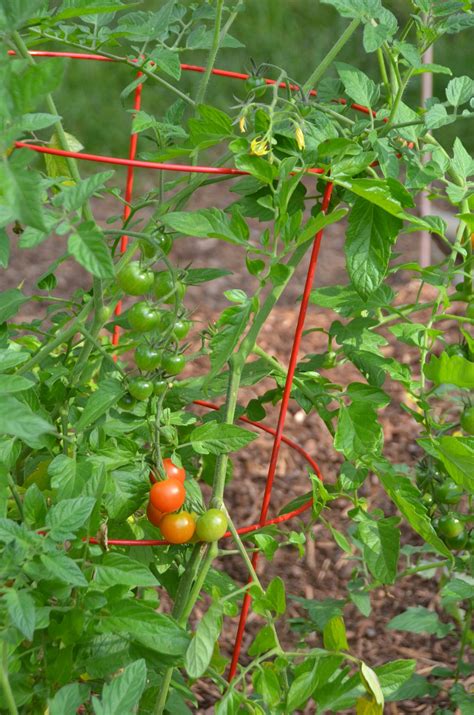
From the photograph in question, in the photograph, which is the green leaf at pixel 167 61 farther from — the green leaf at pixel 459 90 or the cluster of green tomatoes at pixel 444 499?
the cluster of green tomatoes at pixel 444 499

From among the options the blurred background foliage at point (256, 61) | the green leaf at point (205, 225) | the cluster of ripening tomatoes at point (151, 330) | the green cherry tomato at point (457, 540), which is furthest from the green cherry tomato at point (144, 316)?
the blurred background foliage at point (256, 61)

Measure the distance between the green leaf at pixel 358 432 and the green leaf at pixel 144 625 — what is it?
34 centimetres

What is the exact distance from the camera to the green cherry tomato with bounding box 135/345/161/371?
130 centimetres

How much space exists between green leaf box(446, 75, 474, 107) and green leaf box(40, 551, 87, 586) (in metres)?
0.82

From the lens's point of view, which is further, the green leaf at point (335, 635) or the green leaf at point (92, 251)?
the green leaf at point (335, 635)

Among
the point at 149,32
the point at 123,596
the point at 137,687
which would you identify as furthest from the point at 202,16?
the point at 137,687

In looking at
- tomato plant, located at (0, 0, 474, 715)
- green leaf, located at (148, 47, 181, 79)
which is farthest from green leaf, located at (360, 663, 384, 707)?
green leaf, located at (148, 47, 181, 79)

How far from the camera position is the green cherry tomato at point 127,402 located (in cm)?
133

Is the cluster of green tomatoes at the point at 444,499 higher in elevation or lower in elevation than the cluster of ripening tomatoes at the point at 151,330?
lower

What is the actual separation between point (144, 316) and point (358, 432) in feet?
1.17

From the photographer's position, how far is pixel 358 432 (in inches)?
56.8

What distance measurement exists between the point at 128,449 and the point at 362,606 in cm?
62

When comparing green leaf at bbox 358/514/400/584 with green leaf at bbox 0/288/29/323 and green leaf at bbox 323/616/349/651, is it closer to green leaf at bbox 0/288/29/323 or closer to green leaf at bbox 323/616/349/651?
green leaf at bbox 323/616/349/651

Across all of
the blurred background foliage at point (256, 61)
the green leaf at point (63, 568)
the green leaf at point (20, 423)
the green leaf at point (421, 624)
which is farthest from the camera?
the blurred background foliage at point (256, 61)
